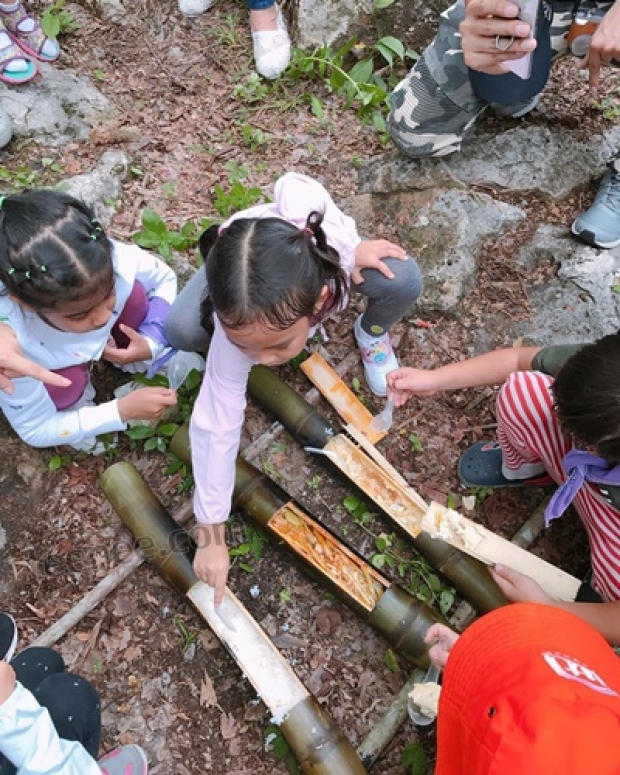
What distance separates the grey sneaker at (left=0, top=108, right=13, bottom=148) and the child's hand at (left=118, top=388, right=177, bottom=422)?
6.05 feet

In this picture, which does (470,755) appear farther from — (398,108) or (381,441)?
(398,108)

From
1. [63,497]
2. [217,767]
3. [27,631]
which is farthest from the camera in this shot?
[63,497]

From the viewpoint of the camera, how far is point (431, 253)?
145 inches

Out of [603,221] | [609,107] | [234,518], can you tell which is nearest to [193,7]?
[609,107]

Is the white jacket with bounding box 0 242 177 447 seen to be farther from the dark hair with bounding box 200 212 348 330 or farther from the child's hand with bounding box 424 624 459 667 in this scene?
the child's hand with bounding box 424 624 459 667

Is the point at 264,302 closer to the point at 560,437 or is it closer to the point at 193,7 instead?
the point at 560,437

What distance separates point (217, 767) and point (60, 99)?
371 cm

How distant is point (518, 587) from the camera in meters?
2.68

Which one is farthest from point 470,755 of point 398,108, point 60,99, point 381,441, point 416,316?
point 60,99

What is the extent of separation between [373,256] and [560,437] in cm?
107

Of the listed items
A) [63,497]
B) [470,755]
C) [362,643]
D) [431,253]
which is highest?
[470,755]

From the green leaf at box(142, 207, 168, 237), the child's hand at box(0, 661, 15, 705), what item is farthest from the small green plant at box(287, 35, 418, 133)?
the child's hand at box(0, 661, 15, 705)

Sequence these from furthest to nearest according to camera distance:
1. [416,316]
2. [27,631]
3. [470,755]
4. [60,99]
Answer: [60,99] < [416,316] < [27,631] < [470,755]

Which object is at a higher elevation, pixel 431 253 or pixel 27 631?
pixel 431 253
